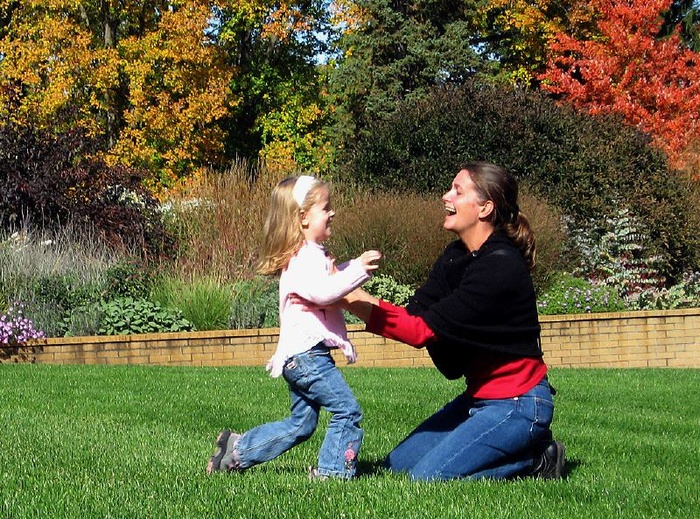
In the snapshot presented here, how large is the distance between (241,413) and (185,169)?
2421cm

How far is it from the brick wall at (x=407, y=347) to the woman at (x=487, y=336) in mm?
6823

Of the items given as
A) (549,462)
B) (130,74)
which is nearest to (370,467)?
(549,462)

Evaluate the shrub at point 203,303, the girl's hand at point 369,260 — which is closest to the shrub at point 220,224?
the shrub at point 203,303

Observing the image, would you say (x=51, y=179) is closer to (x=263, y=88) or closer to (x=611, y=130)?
(x=611, y=130)

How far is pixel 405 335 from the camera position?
4926mm

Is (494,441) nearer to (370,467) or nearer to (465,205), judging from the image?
(370,467)

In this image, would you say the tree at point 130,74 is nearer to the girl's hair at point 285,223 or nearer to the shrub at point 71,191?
the shrub at point 71,191

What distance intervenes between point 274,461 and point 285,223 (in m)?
1.57

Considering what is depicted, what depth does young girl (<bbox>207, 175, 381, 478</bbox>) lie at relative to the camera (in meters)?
4.79

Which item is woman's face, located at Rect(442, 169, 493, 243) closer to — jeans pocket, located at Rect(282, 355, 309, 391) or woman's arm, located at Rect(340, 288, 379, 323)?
woman's arm, located at Rect(340, 288, 379, 323)

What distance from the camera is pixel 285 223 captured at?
4.84 m

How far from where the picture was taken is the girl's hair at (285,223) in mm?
4840

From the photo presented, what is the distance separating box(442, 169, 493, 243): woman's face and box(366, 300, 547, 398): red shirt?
0.54 meters

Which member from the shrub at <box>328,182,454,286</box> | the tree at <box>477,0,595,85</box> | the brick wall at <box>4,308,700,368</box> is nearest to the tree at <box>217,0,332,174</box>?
the tree at <box>477,0,595,85</box>
